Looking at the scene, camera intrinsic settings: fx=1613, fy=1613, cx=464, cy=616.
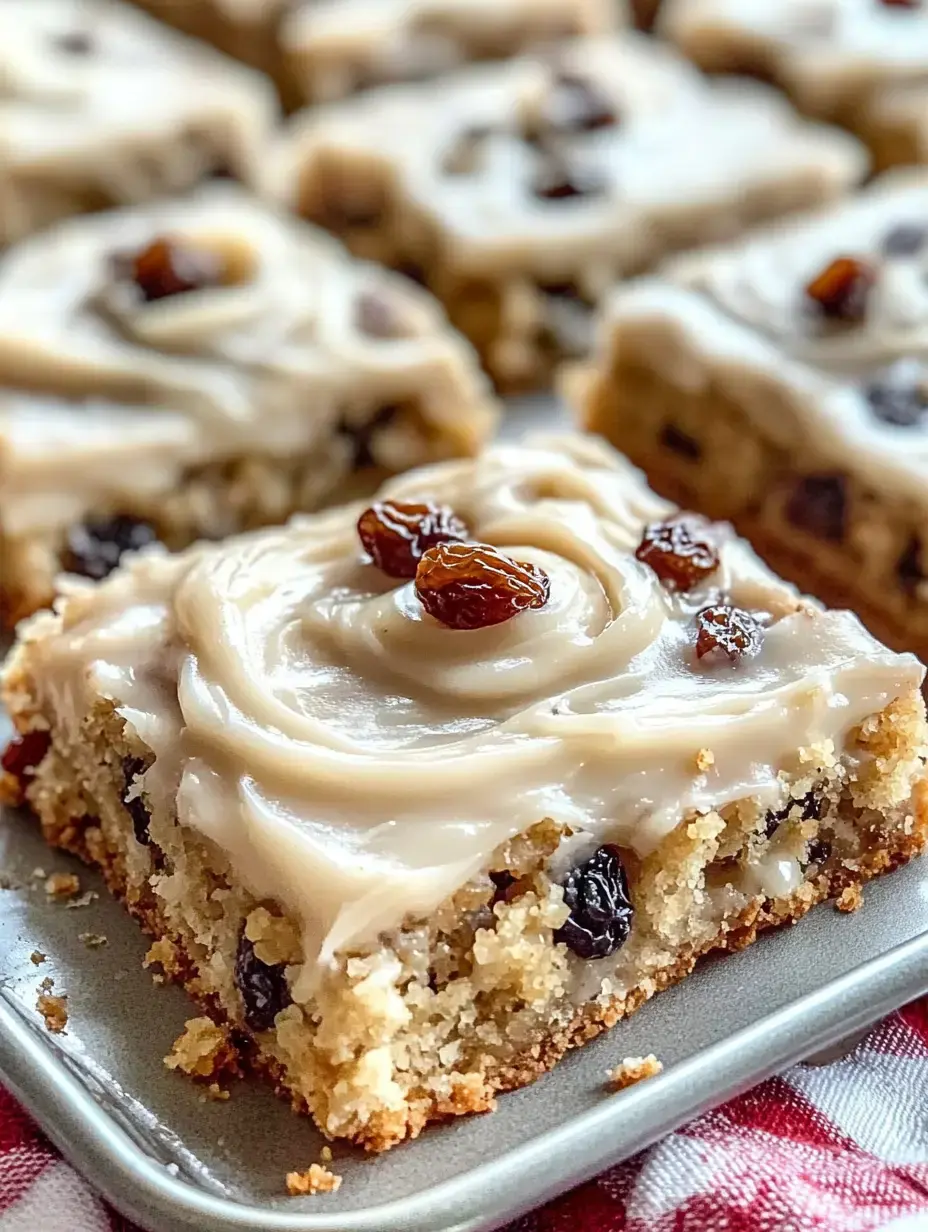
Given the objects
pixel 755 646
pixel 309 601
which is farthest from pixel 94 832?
pixel 755 646

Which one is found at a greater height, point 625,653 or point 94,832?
point 625,653

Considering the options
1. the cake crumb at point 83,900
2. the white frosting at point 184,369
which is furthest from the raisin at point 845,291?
the cake crumb at point 83,900

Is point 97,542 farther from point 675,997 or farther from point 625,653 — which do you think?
point 675,997

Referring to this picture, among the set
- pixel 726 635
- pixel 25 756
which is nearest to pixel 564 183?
pixel 726 635

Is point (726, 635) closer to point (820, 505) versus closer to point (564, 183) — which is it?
point (820, 505)

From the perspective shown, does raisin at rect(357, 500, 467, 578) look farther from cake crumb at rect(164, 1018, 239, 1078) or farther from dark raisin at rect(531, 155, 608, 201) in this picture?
dark raisin at rect(531, 155, 608, 201)

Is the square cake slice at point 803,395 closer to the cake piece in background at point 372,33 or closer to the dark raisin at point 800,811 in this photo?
the dark raisin at point 800,811
